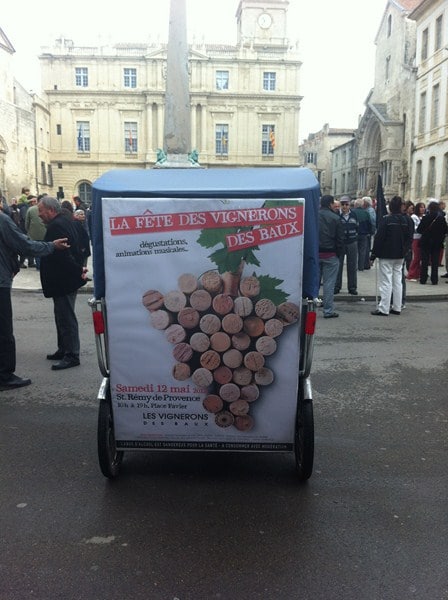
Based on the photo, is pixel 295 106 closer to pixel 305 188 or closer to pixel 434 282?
pixel 434 282

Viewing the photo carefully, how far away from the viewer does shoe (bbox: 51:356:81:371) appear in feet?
21.4

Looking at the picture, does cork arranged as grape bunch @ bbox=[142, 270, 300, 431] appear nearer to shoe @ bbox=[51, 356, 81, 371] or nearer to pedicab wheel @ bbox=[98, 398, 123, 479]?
pedicab wheel @ bbox=[98, 398, 123, 479]

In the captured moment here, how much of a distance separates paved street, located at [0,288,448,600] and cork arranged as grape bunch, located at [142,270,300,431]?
1.89 feet

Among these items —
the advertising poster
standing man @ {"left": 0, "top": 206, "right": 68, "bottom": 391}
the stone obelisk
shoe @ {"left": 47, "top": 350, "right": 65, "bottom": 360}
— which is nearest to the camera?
the advertising poster

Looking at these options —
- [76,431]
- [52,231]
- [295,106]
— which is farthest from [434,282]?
[295,106]

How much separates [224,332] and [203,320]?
0.49 ft

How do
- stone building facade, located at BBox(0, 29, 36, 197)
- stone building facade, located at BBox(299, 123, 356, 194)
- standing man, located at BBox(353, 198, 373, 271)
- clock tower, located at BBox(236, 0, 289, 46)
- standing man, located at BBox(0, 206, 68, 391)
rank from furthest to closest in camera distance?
1. stone building facade, located at BBox(299, 123, 356, 194)
2. clock tower, located at BBox(236, 0, 289, 46)
3. stone building facade, located at BBox(0, 29, 36, 197)
4. standing man, located at BBox(353, 198, 373, 271)
5. standing man, located at BBox(0, 206, 68, 391)

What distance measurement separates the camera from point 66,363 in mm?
6617

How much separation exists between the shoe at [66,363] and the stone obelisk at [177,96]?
21.5 ft

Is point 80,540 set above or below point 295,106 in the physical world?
below

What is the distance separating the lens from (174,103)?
12.5 m

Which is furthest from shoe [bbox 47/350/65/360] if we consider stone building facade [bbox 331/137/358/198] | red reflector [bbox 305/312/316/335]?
stone building facade [bbox 331/137/358/198]

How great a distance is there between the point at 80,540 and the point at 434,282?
1228cm

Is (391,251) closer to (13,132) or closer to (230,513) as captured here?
(230,513)
